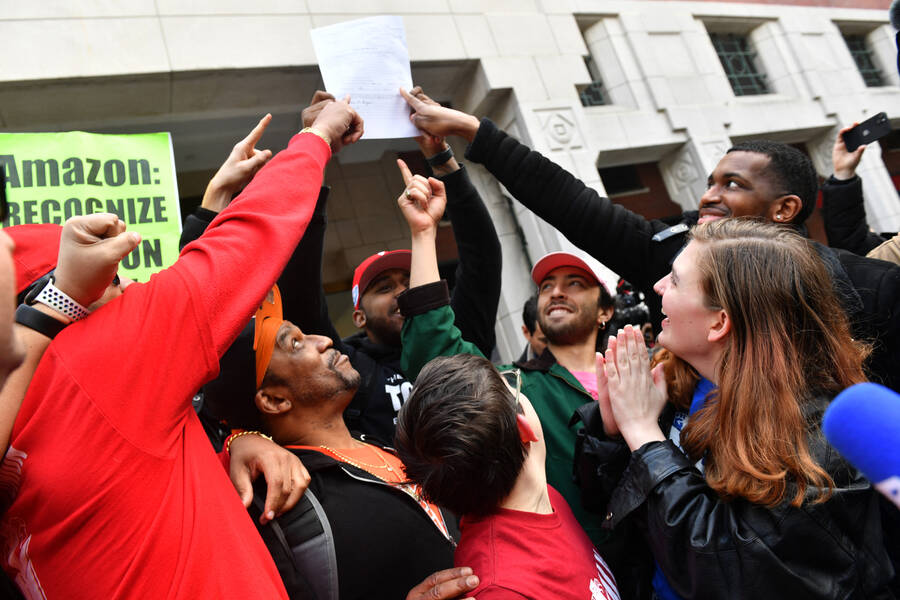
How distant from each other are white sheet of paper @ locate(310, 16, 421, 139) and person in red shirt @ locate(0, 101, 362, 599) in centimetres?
113

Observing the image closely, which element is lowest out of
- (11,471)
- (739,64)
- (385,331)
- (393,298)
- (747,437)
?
(747,437)

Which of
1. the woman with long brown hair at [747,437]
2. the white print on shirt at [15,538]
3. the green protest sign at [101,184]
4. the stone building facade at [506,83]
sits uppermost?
the stone building facade at [506,83]

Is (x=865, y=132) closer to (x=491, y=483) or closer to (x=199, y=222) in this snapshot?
(x=491, y=483)

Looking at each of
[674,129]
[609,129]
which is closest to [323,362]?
[609,129]

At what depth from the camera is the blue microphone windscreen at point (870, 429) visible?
0.55m

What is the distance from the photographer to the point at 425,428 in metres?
1.51

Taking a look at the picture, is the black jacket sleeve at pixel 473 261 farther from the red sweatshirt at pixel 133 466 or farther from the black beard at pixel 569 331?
the red sweatshirt at pixel 133 466

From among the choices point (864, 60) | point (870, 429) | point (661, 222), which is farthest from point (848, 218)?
point (864, 60)

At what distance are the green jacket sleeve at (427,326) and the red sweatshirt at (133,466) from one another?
0.89m

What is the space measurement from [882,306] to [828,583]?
96 centimetres

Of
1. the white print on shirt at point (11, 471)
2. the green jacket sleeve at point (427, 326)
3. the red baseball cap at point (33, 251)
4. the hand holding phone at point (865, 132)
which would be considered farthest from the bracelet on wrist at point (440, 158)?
the hand holding phone at point (865, 132)

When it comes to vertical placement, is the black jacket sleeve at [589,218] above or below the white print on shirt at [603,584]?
above

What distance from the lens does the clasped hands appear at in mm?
1485

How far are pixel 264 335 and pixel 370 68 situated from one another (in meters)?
1.03
